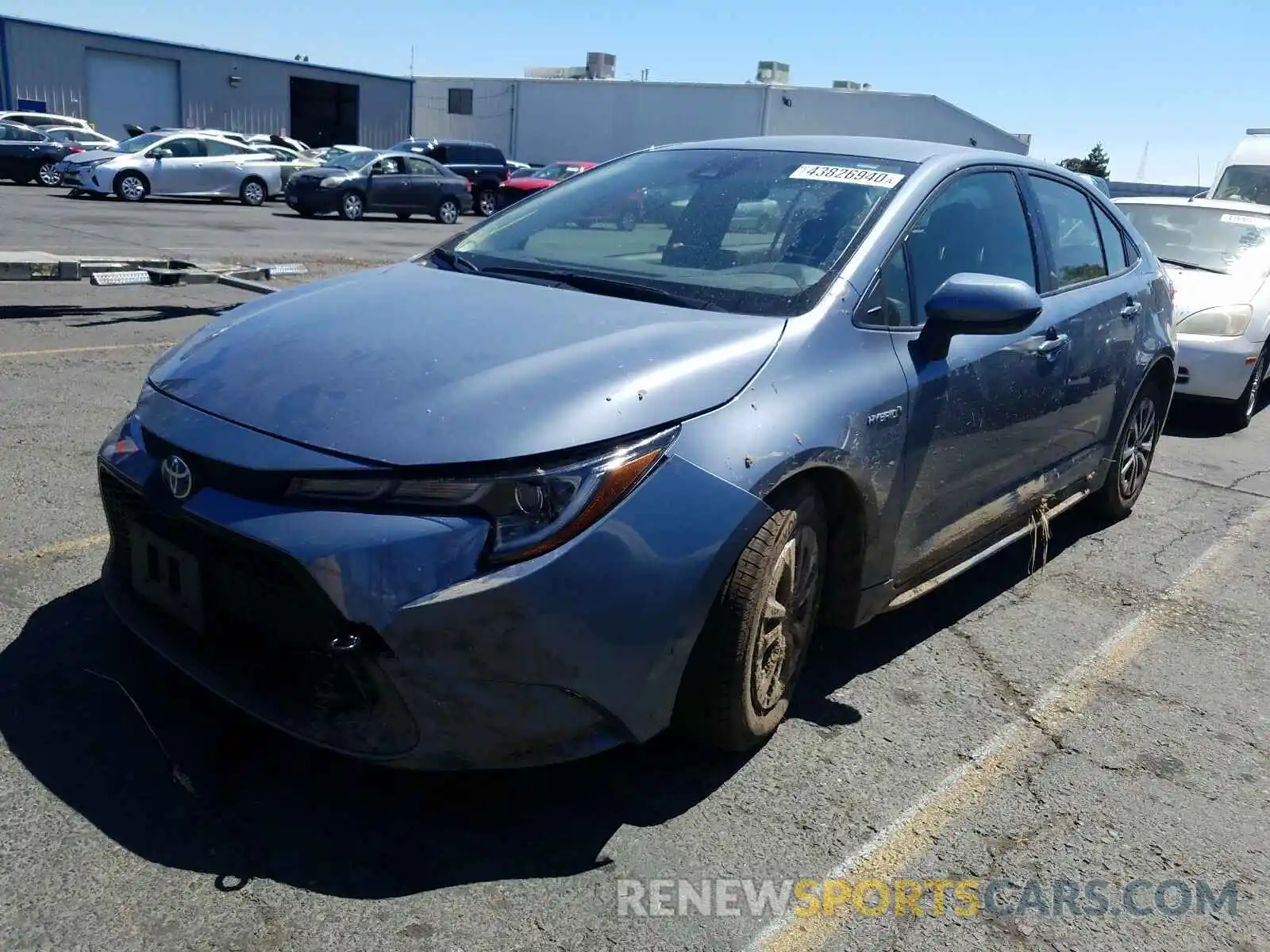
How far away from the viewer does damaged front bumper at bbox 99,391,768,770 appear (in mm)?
2309

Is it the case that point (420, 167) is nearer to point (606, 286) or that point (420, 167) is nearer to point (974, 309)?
point (606, 286)

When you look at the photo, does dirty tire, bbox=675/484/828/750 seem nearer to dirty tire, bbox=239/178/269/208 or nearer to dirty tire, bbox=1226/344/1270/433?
dirty tire, bbox=1226/344/1270/433

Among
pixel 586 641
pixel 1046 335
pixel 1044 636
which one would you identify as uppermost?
pixel 1046 335

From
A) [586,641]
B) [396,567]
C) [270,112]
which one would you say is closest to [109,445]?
[396,567]

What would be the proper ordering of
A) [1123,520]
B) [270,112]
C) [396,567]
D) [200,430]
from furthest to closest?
[270,112] → [1123,520] → [200,430] → [396,567]

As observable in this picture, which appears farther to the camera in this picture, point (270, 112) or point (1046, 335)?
point (270, 112)

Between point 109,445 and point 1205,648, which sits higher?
point 109,445

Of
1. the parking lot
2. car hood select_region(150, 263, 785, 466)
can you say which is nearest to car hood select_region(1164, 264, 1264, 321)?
the parking lot

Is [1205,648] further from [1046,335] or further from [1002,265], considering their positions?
[1002,265]

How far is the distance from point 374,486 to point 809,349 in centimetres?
124

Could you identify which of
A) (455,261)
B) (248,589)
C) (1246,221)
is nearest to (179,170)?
(1246,221)

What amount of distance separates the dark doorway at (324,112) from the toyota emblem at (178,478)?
45.8m

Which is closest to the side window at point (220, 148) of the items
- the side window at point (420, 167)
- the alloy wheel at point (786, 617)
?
the side window at point (420, 167)

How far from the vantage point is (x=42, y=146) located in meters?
25.4
